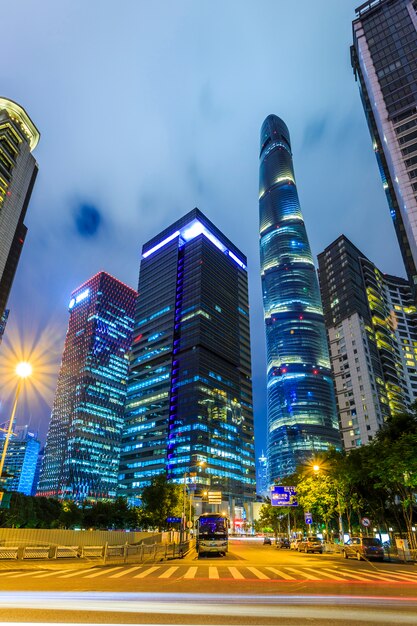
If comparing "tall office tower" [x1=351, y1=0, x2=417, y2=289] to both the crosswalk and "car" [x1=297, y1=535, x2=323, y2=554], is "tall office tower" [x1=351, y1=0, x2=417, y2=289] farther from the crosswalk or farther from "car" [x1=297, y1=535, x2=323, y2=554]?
the crosswalk

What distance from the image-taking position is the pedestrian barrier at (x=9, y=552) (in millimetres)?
26052

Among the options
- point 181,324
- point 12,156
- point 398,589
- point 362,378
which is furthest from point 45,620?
point 181,324

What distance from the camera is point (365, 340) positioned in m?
144

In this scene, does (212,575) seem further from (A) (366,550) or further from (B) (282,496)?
(B) (282,496)

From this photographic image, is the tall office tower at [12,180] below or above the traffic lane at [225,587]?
above

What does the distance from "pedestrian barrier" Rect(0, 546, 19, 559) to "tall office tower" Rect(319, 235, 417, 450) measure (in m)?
118

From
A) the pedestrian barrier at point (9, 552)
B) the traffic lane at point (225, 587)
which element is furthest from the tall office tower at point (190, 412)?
the traffic lane at point (225, 587)

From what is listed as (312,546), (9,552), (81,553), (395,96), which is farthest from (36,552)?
(395,96)

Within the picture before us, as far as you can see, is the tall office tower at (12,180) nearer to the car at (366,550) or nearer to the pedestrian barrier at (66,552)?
the pedestrian barrier at (66,552)

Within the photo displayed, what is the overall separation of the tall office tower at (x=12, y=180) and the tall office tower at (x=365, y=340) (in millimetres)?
120315

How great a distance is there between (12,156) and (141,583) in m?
151

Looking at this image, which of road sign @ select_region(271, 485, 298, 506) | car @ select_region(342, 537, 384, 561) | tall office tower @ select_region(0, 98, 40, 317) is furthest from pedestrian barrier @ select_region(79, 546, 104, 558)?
Answer: tall office tower @ select_region(0, 98, 40, 317)

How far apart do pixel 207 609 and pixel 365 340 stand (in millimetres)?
145987

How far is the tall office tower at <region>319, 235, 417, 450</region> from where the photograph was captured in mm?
133250
